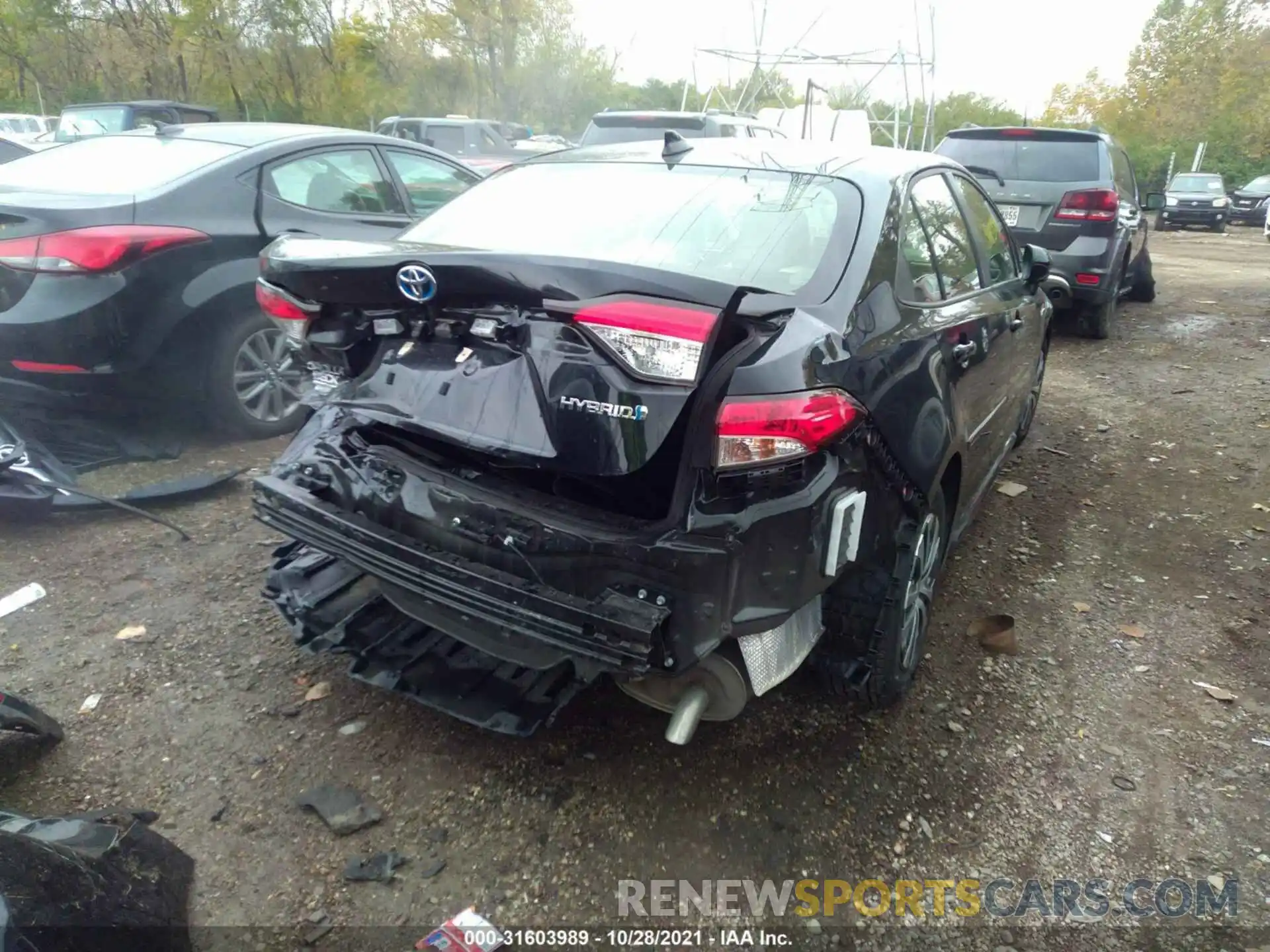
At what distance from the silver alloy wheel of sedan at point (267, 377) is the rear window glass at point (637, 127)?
742 cm

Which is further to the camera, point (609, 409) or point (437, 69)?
point (437, 69)

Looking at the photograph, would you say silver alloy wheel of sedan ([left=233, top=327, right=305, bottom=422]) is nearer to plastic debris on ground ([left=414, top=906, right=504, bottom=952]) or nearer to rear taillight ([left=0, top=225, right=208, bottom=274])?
rear taillight ([left=0, top=225, right=208, bottom=274])

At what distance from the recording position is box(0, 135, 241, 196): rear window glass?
4.29 meters

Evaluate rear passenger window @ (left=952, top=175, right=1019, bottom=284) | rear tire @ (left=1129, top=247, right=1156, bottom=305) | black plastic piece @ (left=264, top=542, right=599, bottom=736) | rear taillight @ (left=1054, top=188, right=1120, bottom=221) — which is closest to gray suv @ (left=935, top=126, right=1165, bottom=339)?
rear taillight @ (left=1054, top=188, right=1120, bottom=221)

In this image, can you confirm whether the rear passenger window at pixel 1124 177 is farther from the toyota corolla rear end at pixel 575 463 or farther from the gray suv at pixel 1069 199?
the toyota corolla rear end at pixel 575 463

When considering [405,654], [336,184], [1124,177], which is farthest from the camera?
[1124,177]

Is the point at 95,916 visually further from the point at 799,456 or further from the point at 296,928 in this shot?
the point at 799,456

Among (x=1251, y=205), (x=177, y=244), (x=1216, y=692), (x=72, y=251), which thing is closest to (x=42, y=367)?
(x=72, y=251)

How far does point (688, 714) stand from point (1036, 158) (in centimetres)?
743

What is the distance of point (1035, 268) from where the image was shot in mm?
4141

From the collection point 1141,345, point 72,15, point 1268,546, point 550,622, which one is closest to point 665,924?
point 550,622

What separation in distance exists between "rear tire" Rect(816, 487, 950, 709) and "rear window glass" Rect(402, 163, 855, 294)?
847 millimetres

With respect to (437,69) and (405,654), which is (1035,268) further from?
(437,69)

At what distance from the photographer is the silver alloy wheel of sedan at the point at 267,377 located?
179 inches
